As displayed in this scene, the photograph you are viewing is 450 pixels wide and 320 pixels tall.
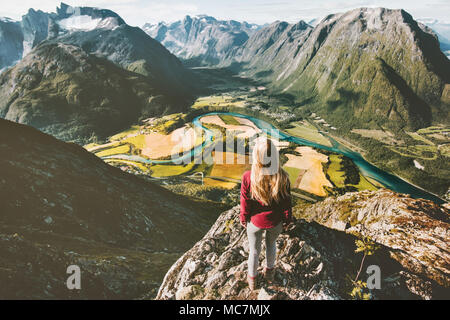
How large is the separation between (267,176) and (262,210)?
136 centimetres

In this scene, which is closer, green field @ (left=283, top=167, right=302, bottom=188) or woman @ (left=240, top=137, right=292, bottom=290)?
woman @ (left=240, top=137, right=292, bottom=290)

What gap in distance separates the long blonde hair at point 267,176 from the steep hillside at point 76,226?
14.4 m

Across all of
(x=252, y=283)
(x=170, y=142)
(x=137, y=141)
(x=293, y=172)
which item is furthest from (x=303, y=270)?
(x=137, y=141)

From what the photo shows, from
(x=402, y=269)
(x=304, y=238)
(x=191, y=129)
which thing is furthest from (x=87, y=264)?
(x=191, y=129)

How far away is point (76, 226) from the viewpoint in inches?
946

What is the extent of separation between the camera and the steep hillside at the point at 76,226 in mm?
14867

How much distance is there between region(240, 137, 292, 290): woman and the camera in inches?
294

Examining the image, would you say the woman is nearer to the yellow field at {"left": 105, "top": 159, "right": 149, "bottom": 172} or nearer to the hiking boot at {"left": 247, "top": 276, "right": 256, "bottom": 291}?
the hiking boot at {"left": 247, "top": 276, "right": 256, "bottom": 291}

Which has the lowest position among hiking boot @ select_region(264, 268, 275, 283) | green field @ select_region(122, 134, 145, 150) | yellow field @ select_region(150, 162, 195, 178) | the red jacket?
yellow field @ select_region(150, 162, 195, 178)

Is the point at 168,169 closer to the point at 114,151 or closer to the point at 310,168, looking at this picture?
the point at 114,151

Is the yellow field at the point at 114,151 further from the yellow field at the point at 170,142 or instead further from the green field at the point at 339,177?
the green field at the point at 339,177

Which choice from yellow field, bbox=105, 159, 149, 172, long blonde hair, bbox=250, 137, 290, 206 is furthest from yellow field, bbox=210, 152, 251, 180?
long blonde hair, bbox=250, 137, 290, 206

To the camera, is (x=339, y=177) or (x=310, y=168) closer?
(x=339, y=177)

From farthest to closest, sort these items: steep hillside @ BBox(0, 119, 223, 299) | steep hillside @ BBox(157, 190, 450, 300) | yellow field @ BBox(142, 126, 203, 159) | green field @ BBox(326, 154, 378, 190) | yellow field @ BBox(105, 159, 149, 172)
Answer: yellow field @ BBox(142, 126, 203, 159)
yellow field @ BBox(105, 159, 149, 172)
green field @ BBox(326, 154, 378, 190)
steep hillside @ BBox(0, 119, 223, 299)
steep hillside @ BBox(157, 190, 450, 300)
